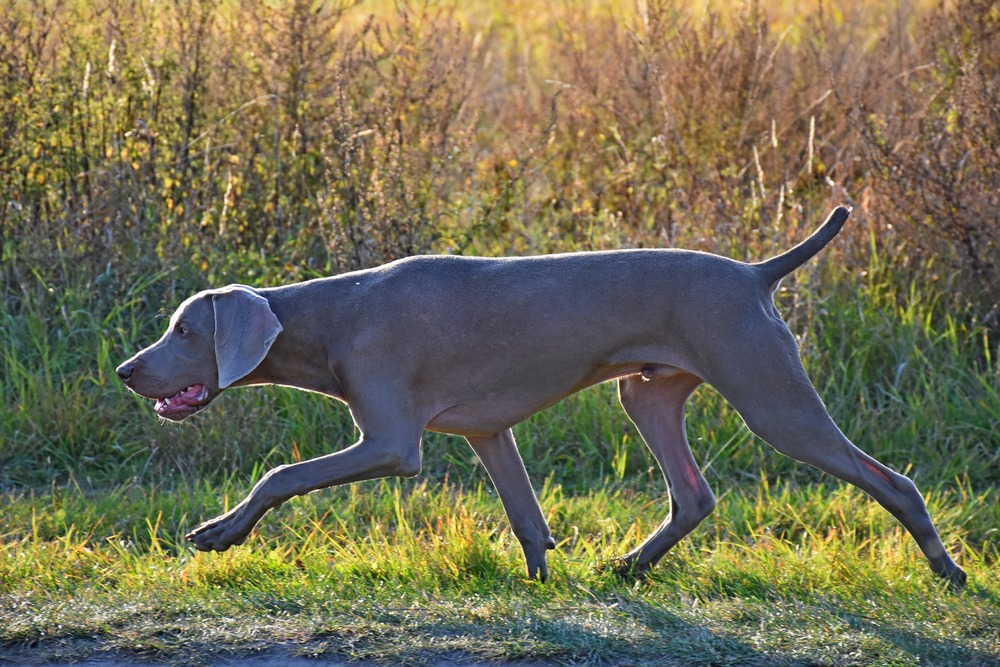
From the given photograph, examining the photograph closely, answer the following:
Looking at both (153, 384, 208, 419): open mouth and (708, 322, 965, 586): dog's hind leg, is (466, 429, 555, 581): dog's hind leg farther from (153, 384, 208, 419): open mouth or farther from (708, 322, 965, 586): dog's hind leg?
(153, 384, 208, 419): open mouth

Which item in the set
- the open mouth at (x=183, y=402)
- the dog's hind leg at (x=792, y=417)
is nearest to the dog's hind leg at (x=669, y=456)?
the dog's hind leg at (x=792, y=417)

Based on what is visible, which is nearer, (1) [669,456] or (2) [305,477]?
(2) [305,477]

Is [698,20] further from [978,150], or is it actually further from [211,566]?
[211,566]

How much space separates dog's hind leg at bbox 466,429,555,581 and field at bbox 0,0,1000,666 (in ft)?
0.32

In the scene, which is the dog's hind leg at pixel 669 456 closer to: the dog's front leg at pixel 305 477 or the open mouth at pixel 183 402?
the dog's front leg at pixel 305 477

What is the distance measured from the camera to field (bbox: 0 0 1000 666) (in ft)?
14.7

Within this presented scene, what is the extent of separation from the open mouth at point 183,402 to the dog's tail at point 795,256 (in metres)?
2.07

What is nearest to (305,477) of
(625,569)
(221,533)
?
(221,533)

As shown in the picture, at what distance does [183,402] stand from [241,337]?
0.36m

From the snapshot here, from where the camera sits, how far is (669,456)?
517 centimetres

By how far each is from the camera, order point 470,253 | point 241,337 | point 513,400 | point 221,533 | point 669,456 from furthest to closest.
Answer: point 470,253
point 669,456
point 513,400
point 241,337
point 221,533

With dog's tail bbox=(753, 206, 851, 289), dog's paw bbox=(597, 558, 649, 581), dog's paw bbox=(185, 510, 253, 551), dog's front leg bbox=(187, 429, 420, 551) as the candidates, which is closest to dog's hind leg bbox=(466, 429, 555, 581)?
dog's paw bbox=(597, 558, 649, 581)

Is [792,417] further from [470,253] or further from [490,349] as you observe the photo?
[470,253]

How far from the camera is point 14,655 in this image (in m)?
4.20
